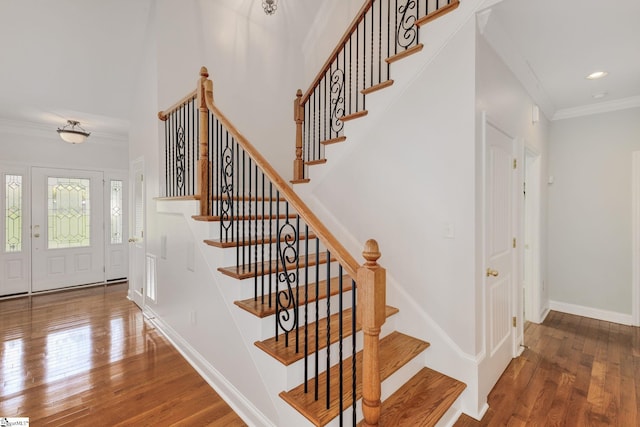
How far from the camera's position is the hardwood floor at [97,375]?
210cm

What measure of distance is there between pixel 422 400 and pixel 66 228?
6.25 metres

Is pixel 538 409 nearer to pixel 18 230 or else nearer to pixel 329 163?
pixel 329 163

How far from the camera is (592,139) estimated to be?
384 cm

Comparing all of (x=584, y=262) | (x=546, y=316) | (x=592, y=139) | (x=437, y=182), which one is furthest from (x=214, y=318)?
(x=592, y=139)

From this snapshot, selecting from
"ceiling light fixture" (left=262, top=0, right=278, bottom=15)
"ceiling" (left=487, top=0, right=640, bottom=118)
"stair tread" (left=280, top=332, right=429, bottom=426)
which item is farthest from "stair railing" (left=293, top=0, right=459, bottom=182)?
"stair tread" (left=280, top=332, right=429, bottom=426)

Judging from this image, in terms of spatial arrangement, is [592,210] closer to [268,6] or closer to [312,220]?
[312,220]

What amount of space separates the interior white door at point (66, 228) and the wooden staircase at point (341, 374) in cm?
453

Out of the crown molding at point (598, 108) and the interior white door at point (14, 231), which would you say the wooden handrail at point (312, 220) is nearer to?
the crown molding at point (598, 108)

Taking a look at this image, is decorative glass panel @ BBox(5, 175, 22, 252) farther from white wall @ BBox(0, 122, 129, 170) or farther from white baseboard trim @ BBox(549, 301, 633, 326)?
white baseboard trim @ BBox(549, 301, 633, 326)

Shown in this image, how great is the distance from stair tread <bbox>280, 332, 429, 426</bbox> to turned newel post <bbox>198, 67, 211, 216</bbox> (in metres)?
1.66

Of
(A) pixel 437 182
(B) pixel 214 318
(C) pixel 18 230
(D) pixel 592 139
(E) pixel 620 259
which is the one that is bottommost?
(B) pixel 214 318

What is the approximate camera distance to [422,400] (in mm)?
1947

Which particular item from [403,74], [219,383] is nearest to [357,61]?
[403,74]

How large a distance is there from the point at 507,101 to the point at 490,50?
53cm
